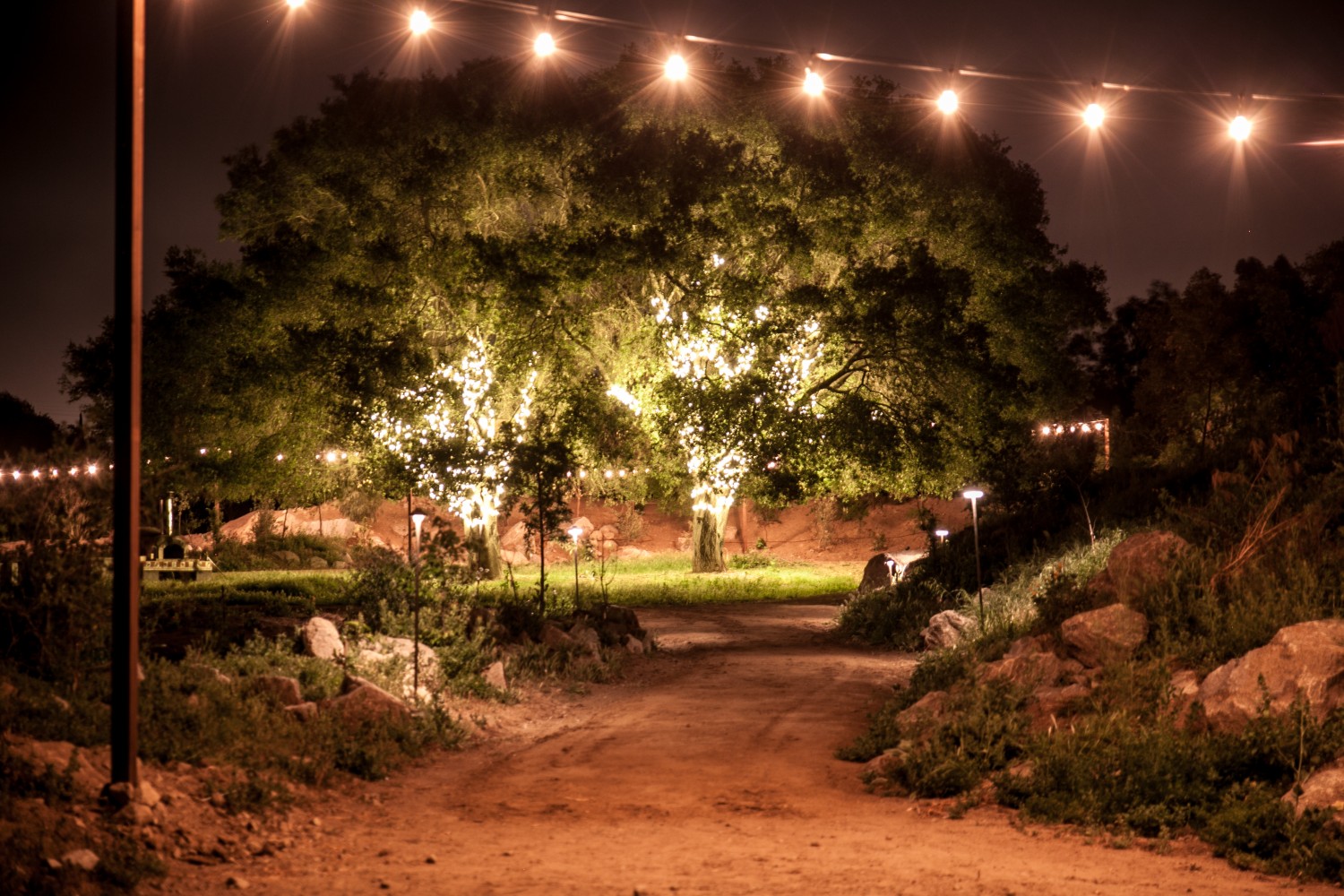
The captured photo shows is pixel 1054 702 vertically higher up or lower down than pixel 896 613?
lower down

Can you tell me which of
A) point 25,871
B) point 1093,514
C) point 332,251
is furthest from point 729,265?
point 25,871

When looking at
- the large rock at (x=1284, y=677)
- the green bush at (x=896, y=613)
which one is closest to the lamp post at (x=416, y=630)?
the large rock at (x=1284, y=677)

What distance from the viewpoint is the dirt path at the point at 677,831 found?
264 inches

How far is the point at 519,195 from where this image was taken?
26.5 meters

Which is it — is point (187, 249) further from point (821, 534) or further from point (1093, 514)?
point (821, 534)

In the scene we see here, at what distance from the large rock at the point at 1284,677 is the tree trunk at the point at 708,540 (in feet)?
75.5

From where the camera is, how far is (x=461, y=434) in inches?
906

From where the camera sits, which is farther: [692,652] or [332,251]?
[332,251]

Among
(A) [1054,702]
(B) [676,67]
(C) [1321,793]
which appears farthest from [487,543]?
Result: (C) [1321,793]

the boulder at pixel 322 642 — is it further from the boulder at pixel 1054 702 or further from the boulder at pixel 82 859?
the boulder at pixel 1054 702

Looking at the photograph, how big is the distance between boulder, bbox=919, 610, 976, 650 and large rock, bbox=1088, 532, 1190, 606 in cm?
372

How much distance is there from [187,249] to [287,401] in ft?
13.9

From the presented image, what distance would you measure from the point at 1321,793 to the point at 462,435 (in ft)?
56.7

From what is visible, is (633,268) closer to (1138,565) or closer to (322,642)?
(322,642)
